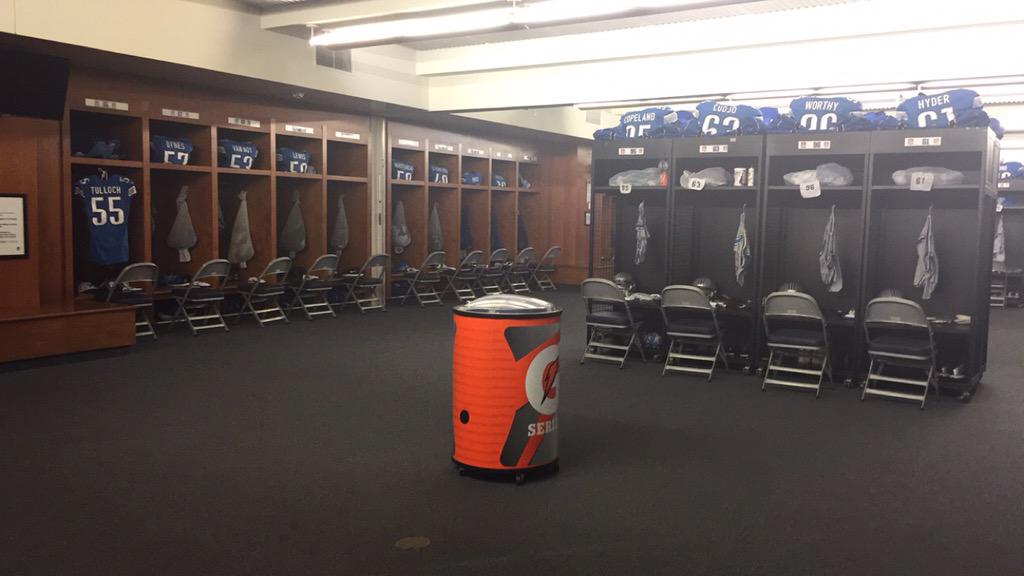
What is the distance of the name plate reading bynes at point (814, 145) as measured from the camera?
21.1ft

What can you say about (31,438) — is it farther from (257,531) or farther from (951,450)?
(951,450)

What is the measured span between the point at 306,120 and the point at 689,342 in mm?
5674

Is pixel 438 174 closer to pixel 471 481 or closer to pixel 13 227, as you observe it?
pixel 13 227

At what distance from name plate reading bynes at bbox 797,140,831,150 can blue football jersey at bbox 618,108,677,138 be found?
116 centimetres

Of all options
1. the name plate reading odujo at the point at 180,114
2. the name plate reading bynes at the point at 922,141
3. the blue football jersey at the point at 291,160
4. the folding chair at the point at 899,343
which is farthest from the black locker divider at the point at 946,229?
the name plate reading odujo at the point at 180,114

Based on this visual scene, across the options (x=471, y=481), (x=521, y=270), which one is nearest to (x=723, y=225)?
(x=471, y=481)

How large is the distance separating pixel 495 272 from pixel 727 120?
19.6ft

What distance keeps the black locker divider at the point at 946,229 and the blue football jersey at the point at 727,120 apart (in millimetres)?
998

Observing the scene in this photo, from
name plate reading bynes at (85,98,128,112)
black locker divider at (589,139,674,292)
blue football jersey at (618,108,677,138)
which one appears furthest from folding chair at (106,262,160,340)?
blue football jersey at (618,108,677,138)

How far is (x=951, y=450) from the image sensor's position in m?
4.68

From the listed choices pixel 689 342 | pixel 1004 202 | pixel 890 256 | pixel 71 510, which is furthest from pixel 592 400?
pixel 1004 202

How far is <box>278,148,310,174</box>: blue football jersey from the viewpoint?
9.87 meters

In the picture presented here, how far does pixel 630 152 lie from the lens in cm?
732

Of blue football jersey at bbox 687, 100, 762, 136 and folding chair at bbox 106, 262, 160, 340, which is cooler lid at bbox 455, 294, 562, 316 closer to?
blue football jersey at bbox 687, 100, 762, 136
